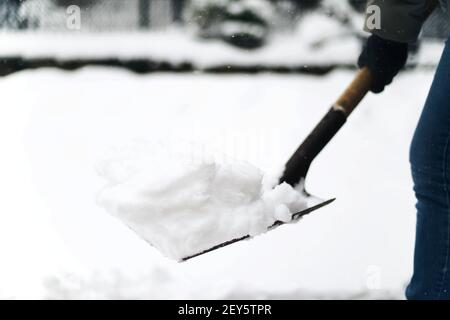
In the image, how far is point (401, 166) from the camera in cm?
218

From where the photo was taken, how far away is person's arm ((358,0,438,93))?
1.42 meters

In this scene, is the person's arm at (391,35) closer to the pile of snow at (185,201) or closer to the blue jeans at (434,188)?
the blue jeans at (434,188)

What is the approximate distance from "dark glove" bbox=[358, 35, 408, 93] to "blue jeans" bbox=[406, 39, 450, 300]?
0.33m

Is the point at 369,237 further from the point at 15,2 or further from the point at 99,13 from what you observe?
the point at 15,2

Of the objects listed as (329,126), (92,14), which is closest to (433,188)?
(329,126)

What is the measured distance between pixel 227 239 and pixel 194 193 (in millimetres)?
133

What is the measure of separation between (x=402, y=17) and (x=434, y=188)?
46 cm

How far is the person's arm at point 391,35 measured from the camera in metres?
1.42

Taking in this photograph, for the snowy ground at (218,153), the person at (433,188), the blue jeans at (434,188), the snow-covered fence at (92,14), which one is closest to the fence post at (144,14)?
the snow-covered fence at (92,14)

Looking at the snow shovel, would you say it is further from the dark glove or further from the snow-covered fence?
the snow-covered fence

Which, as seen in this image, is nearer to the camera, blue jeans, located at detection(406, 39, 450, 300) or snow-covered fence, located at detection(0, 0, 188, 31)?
blue jeans, located at detection(406, 39, 450, 300)

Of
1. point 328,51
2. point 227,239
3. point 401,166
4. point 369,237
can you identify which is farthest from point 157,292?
point 328,51

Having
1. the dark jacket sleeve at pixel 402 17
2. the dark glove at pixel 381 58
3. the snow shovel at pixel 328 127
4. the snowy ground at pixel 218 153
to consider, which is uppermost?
the dark jacket sleeve at pixel 402 17

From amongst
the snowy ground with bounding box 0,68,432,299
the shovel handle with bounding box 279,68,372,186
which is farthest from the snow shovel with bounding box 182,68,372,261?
the snowy ground with bounding box 0,68,432,299
